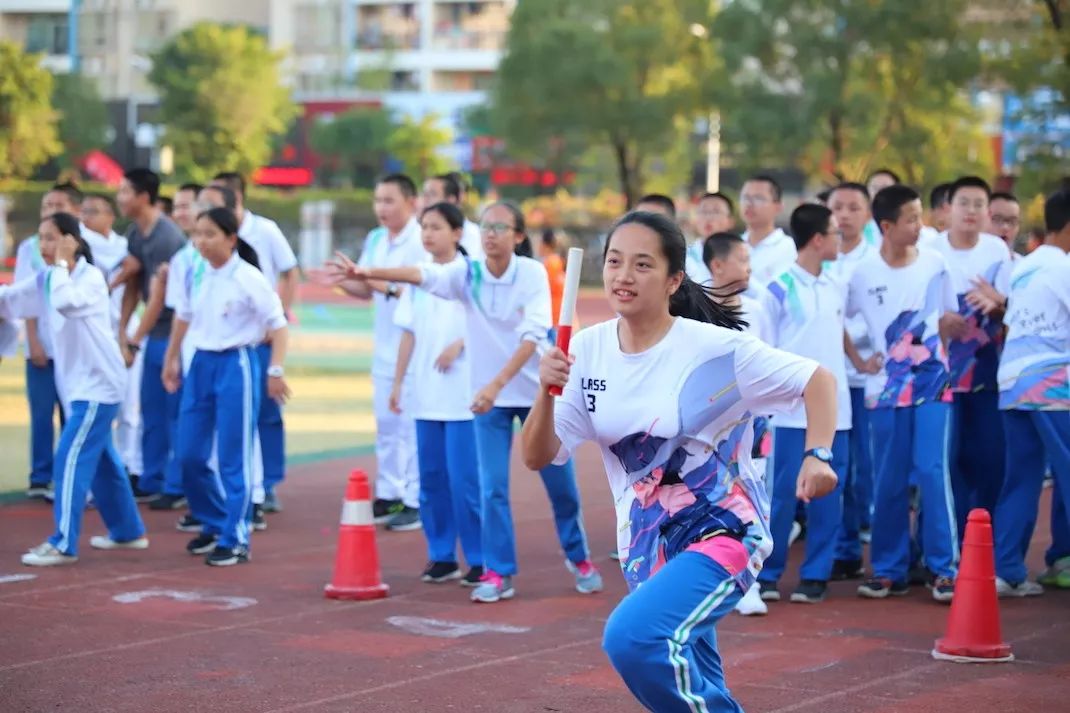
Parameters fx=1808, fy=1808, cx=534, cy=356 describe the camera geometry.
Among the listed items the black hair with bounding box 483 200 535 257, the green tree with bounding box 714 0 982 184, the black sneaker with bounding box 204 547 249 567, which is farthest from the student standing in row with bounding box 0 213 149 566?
the green tree with bounding box 714 0 982 184

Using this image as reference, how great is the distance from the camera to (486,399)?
8.80 m

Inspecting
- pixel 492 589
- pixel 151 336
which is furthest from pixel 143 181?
pixel 492 589

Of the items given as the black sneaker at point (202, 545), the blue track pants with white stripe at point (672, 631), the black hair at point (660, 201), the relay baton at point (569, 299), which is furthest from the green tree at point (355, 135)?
the blue track pants with white stripe at point (672, 631)

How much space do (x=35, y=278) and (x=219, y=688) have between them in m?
4.33

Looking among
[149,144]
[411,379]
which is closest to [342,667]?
[411,379]

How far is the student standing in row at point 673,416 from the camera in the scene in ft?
17.9

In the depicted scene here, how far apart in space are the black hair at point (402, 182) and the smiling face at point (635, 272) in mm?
6376

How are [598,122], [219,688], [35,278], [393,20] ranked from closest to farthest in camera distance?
[219,688] → [35,278] → [598,122] → [393,20]

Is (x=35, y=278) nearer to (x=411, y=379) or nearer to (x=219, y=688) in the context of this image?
(x=411, y=379)

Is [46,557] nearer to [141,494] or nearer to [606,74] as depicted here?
[141,494]

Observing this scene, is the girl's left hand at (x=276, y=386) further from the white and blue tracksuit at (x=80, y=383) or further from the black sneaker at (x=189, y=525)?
the black sneaker at (x=189, y=525)

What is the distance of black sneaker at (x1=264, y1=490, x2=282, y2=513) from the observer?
40.0ft

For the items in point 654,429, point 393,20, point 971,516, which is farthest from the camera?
point 393,20

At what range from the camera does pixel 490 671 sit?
7484 millimetres
